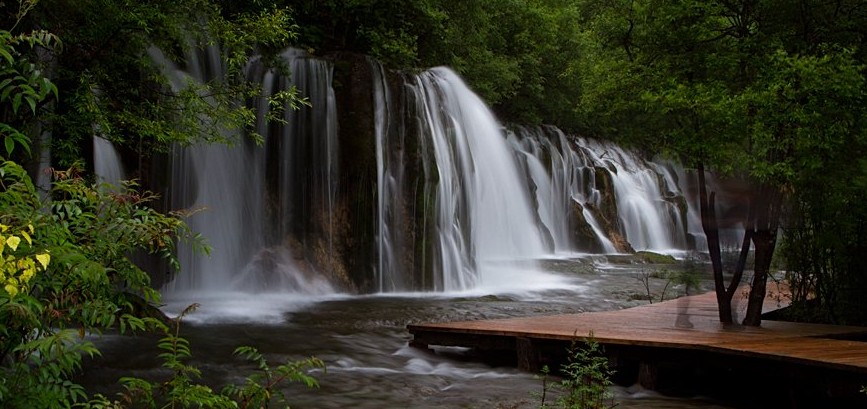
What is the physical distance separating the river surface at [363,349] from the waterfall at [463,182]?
181 centimetres

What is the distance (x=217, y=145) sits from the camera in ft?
56.3

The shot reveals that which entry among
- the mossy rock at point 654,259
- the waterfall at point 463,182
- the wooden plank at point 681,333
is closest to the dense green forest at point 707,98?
the wooden plank at point 681,333

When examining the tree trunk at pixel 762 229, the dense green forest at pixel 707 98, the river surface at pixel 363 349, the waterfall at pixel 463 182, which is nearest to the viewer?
the river surface at pixel 363 349

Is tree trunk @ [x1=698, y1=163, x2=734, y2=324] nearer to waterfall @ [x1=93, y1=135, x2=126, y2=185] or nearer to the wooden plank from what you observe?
the wooden plank

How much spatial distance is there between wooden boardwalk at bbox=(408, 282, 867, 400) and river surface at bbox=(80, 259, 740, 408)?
39 cm

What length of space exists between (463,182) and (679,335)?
12.4 metres

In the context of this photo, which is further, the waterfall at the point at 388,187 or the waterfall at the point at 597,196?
the waterfall at the point at 597,196

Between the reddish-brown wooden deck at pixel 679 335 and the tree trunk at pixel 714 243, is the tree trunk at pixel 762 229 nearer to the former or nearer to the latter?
the tree trunk at pixel 714 243

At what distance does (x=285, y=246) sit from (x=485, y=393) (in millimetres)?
10170

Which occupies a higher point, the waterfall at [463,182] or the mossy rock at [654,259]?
the waterfall at [463,182]

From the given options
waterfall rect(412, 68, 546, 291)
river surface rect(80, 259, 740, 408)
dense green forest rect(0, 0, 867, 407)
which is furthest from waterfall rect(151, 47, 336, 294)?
dense green forest rect(0, 0, 867, 407)

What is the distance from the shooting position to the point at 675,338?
8.49 metres

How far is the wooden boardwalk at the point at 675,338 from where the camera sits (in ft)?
24.4

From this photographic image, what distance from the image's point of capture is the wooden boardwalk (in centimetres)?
745
